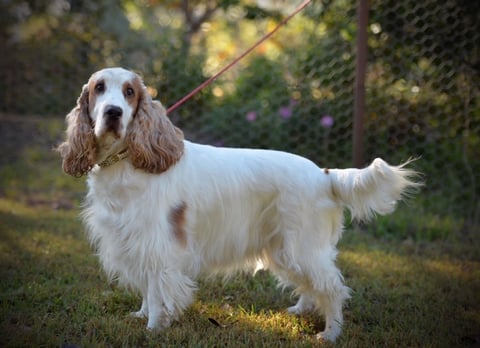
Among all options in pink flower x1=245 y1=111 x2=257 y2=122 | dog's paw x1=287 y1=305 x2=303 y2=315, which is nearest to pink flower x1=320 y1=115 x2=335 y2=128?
pink flower x1=245 y1=111 x2=257 y2=122

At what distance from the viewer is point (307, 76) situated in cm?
618

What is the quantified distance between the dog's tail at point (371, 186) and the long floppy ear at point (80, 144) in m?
1.41

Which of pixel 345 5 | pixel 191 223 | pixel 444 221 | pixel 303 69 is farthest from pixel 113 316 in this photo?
pixel 345 5

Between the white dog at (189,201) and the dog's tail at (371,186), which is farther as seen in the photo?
the dog's tail at (371,186)

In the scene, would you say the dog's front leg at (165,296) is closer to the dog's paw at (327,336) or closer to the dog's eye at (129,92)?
the dog's paw at (327,336)

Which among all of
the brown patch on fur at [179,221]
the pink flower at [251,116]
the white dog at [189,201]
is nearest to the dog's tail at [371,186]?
the white dog at [189,201]

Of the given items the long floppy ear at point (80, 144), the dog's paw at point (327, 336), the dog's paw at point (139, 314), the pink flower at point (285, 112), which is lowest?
the dog's paw at point (139, 314)

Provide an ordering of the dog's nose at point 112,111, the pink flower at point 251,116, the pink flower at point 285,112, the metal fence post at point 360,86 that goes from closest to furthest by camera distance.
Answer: the dog's nose at point 112,111 < the metal fence post at point 360,86 < the pink flower at point 285,112 < the pink flower at point 251,116

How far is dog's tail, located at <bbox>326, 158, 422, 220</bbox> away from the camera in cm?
295

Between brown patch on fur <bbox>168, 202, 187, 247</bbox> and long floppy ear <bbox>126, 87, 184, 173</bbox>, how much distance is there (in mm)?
232

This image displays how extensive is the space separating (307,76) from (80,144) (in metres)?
3.83

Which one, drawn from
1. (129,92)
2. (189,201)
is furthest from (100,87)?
(189,201)

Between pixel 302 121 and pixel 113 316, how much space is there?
12.4 ft

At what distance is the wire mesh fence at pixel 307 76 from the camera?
5.55m
